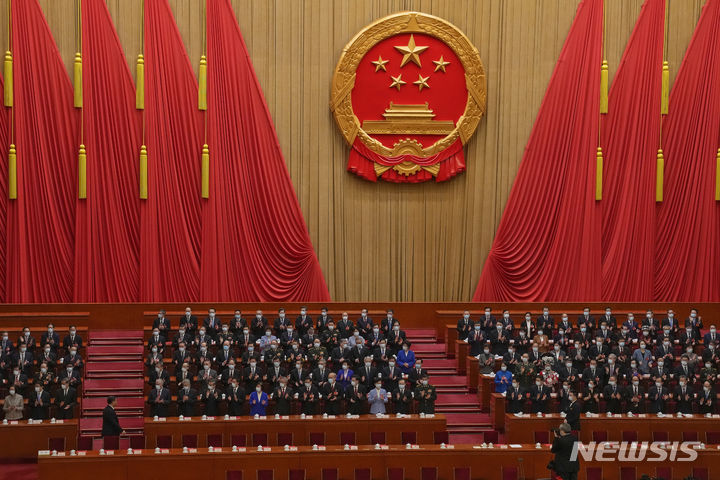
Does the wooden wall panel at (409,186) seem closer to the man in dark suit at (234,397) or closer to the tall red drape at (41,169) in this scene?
the tall red drape at (41,169)

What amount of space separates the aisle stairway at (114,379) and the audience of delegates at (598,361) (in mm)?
4231

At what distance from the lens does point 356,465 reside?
31.5 feet

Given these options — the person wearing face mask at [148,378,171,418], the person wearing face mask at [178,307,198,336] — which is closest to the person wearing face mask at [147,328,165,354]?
the person wearing face mask at [178,307,198,336]

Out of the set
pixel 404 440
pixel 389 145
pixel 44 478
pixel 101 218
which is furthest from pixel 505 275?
pixel 44 478

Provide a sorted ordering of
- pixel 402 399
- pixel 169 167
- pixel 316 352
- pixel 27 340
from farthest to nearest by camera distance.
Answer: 1. pixel 169 167
2. pixel 27 340
3. pixel 316 352
4. pixel 402 399

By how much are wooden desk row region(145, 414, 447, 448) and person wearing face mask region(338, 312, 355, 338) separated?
2.20 metres

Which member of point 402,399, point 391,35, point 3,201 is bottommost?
point 402,399

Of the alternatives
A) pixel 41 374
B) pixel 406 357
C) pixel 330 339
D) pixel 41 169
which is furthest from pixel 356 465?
pixel 41 169

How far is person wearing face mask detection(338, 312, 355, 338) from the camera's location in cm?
1284

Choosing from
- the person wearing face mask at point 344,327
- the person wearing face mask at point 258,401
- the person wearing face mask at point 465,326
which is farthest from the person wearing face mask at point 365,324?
the person wearing face mask at point 258,401

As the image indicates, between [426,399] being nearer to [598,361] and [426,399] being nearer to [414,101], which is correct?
[598,361]

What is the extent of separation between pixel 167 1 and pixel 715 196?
8.65 meters

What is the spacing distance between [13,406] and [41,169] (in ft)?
13.9

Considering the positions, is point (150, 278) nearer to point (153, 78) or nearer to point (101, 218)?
point (101, 218)
